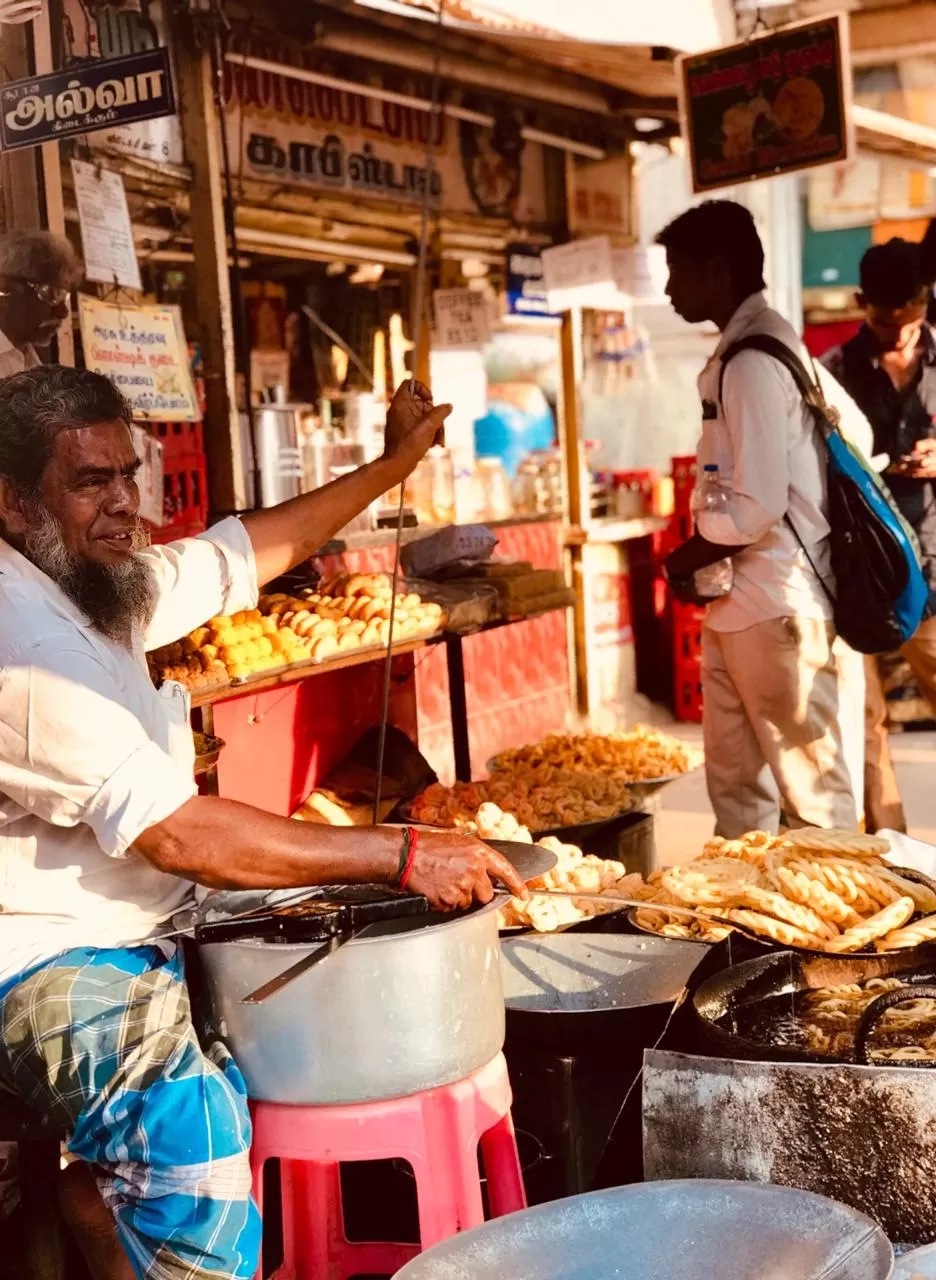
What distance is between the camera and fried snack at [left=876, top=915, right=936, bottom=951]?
10.7 ft

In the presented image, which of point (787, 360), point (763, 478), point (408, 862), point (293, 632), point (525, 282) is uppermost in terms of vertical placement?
point (525, 282)

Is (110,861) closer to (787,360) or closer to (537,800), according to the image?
(537,800)

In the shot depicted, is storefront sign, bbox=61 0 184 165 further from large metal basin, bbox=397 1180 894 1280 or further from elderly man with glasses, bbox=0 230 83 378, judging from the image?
large metal basin, bbox=397 1180 894 1280

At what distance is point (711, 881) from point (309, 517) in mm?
1376

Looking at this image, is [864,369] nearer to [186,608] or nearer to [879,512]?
[879,512]

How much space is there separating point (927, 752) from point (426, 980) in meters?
6.81

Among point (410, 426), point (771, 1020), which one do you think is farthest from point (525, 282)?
point (771, 1020)

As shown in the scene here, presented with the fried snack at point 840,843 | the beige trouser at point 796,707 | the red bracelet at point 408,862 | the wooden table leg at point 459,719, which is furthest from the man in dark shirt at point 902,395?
the red bracelet at point 408,862

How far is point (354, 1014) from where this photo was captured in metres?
2.57

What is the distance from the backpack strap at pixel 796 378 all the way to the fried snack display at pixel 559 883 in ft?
4.22

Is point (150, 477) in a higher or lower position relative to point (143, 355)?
lower

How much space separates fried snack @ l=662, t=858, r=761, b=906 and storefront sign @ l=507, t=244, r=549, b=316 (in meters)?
5.56

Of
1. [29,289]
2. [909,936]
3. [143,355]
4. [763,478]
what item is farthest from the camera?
[143,355]

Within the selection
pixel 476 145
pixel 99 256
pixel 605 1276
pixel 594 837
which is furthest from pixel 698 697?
pixel 605 1276
